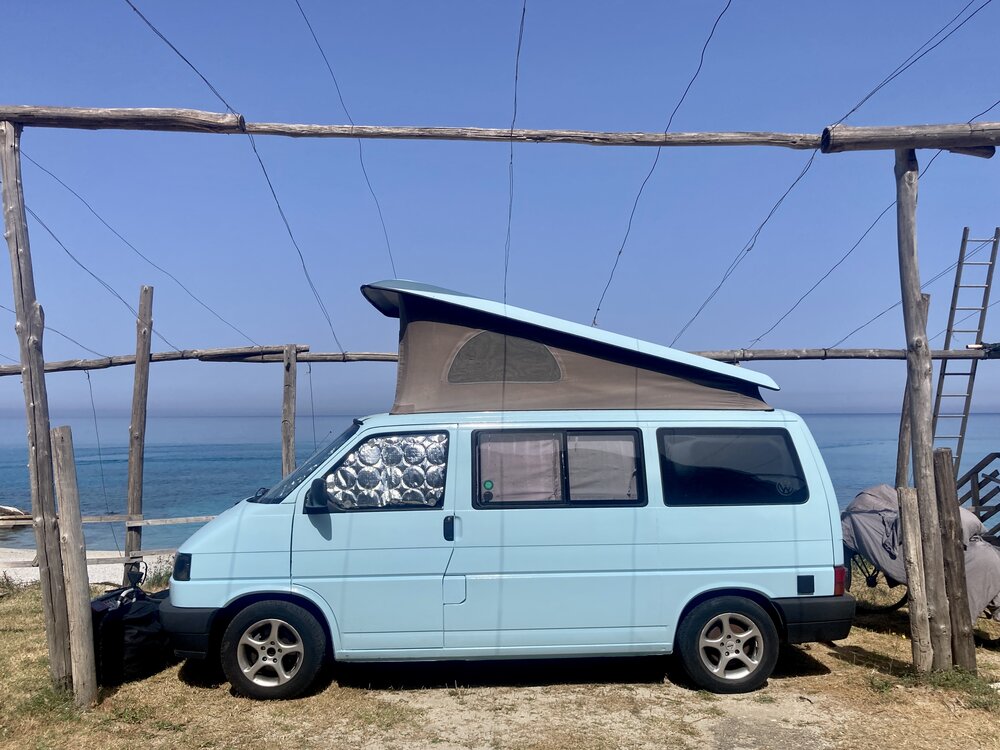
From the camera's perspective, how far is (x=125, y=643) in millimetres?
6387

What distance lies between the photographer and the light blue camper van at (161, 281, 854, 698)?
5844 millimetres

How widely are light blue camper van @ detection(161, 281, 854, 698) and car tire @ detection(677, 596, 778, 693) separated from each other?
16mm

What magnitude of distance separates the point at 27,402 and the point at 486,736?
13.2 feet

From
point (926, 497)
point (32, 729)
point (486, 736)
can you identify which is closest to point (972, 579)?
point (926, 497)

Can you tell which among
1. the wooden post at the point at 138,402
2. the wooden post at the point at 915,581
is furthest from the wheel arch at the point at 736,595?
the wooden post at the point at 138,402

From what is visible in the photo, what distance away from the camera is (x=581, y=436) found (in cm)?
610

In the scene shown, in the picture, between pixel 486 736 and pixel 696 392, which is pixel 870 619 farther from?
pixel 486 736

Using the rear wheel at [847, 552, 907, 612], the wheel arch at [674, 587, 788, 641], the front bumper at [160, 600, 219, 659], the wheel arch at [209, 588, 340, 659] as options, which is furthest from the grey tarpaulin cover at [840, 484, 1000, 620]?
the front bumper at [160, 600, 219, 659]

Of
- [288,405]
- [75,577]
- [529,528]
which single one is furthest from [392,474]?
[288,405]

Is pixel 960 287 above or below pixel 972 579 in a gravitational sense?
above

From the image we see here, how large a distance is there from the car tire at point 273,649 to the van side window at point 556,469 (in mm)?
1548

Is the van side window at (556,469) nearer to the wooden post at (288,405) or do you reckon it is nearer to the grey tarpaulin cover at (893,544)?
the grey tarpaulin cover at (893,544)

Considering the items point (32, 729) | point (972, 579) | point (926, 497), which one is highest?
point (926, 497)

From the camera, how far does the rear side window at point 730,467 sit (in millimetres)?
6082
